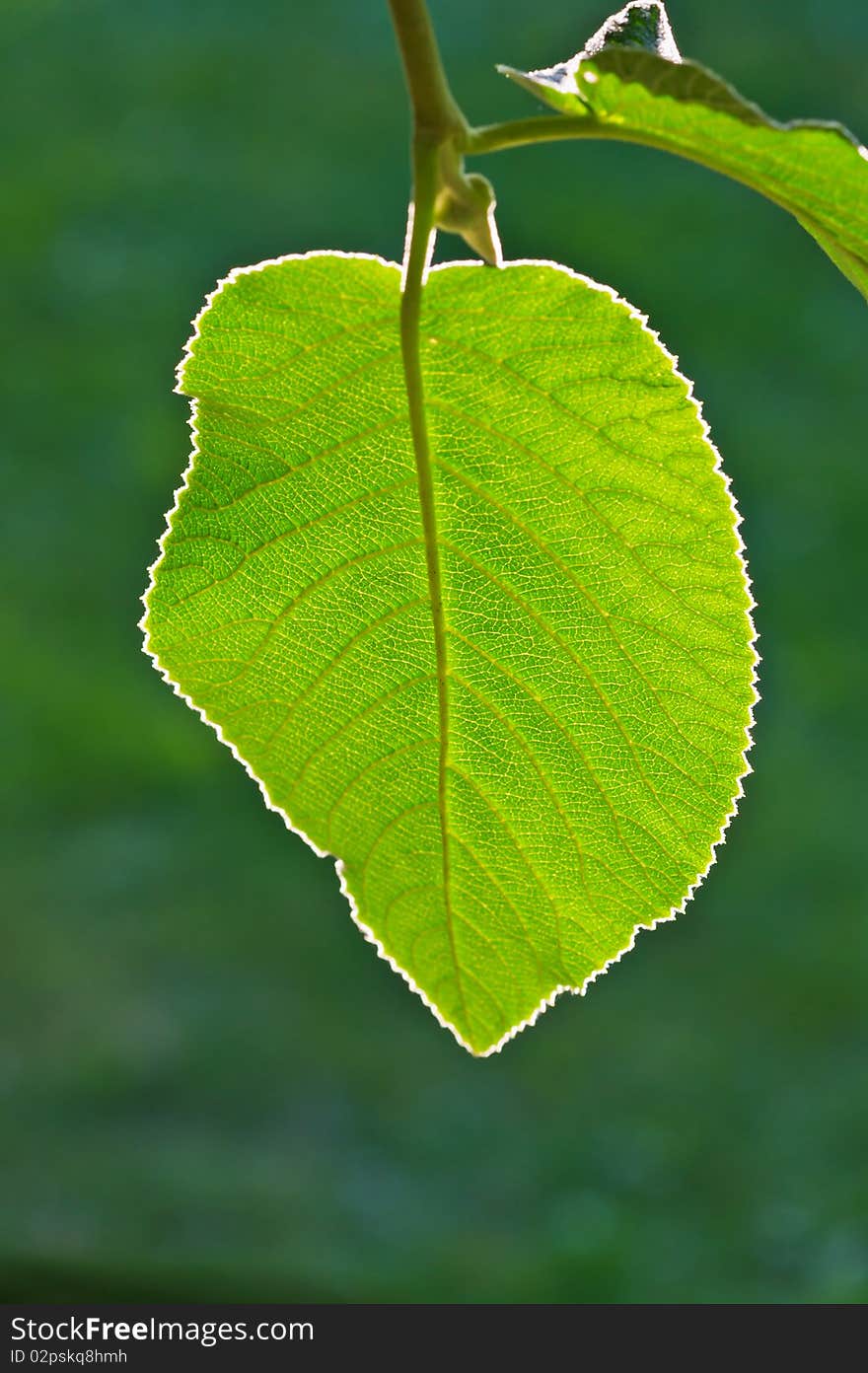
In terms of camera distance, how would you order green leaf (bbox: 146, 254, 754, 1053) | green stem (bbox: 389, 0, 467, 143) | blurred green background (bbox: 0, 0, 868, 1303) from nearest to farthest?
1. green stem (bbox: 389, 0, 467, 143)
2. green leaf (bbox: 146, 254, 754, 1053)
3. blurred green background (bbox: 0, 0, 868, 1303)

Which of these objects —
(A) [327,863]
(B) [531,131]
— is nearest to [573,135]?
(B) [531,131]

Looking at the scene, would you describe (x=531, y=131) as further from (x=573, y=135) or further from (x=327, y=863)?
(x=327, y=863)

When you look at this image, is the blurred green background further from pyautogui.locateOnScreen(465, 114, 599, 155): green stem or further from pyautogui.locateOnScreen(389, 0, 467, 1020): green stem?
pyautogui.locateOnScreen(465, 114, 599, 155): green stem

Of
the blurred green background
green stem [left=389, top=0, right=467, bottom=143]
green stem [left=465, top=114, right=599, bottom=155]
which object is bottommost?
green stem [left=389, top=0, right=467, bottom=143]

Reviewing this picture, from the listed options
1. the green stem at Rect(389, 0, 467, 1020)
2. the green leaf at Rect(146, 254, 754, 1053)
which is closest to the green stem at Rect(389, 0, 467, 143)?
the green stem at Rect(389, 0, 467, 1020)

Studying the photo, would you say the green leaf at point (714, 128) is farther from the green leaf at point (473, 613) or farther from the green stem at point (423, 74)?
the green leaf at point (473, 613)

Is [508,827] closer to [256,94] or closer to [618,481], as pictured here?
[618,481]
